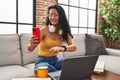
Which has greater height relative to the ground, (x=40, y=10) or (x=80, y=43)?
(x=40, y=10)

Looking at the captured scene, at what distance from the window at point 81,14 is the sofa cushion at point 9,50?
5.57ft

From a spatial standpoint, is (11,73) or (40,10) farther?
(40,10)

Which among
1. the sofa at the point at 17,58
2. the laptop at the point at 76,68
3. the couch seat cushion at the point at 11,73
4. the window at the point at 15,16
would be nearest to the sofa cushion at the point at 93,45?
the sofa at the point at 17,58

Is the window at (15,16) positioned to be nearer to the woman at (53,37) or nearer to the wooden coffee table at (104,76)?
the woman at (53,37)

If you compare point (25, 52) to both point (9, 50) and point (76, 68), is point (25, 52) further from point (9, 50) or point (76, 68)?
point (76, 68)

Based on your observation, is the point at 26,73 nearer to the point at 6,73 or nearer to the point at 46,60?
the point at 6,73

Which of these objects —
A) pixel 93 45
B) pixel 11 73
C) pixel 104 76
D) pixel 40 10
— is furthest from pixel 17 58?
pixel 93 45

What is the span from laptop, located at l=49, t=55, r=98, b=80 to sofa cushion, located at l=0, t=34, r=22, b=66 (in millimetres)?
1110

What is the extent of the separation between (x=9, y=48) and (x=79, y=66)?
4.55ft

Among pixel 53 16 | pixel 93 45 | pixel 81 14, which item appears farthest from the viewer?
pixel 81 14

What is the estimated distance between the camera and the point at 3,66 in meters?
2.31

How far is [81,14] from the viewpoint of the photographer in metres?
4.40

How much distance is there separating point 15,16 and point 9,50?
92 cm

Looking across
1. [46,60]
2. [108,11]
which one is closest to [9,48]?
[46,60]
